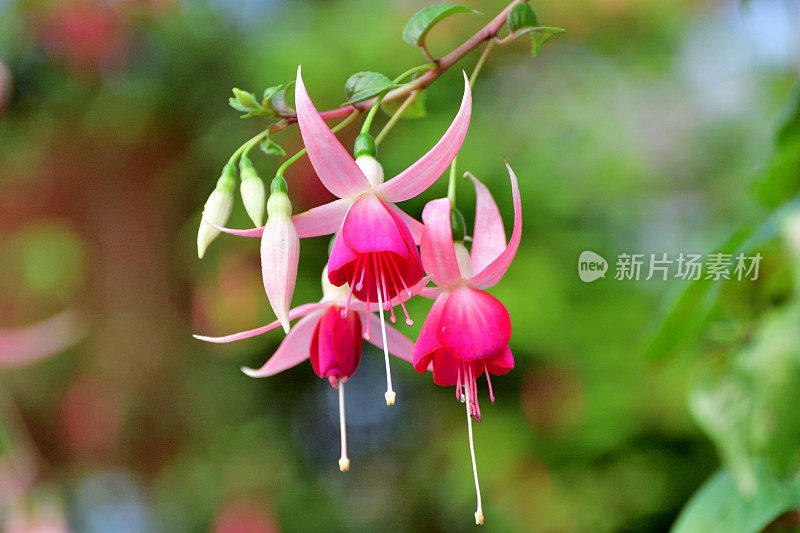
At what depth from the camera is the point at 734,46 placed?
1.84 metres

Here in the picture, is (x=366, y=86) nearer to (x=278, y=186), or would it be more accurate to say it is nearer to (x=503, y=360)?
(x=278, y=186)

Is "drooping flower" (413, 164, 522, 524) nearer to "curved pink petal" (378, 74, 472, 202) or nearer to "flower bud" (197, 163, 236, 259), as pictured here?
"curved pink petal" (378, 74, 472, 202)

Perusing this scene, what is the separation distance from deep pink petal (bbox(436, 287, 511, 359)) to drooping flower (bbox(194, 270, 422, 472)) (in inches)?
1.9

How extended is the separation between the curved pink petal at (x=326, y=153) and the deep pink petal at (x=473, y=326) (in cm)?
10

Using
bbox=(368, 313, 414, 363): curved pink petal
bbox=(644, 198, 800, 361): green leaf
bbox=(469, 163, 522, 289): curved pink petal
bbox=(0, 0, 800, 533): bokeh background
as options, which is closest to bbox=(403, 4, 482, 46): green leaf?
bbox=(469, 163, 522, 289): curved pink petal

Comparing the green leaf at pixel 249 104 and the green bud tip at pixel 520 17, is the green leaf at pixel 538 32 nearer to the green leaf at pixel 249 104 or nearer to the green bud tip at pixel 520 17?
the green bud tip at pixel 520 17

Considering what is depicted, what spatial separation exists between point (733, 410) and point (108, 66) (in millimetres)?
1774

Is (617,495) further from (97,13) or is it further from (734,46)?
(97,13)

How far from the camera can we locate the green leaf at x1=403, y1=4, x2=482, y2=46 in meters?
0.48

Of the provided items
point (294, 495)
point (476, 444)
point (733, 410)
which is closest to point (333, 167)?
point (733, 410)

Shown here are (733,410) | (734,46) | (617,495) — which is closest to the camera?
(733,410)

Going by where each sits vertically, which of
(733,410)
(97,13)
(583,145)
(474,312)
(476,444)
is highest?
(97,13)

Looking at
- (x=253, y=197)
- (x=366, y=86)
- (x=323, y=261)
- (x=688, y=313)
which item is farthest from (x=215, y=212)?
(x=323, y=261)

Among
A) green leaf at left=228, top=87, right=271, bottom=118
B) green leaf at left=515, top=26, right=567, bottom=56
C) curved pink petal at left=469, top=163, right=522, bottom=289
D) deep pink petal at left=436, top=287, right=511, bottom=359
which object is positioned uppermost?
green leaf at left=515, top=26, right=567, bottom=56
